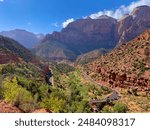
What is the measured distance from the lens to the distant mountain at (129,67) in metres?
96.9

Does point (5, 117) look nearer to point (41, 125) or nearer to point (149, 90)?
point (41, 125)

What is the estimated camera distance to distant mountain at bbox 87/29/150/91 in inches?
3816

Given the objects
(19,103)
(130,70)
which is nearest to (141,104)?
(130,70)

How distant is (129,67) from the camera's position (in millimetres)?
106438

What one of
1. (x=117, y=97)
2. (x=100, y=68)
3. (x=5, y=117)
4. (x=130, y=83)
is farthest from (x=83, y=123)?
(x=100, y=68)

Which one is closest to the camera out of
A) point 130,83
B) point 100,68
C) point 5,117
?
point 5,117

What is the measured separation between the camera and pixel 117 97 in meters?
81.2

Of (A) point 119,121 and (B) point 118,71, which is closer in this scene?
(A) point 119,121

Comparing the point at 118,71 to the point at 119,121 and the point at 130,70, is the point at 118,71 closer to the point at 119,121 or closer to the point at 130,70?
the point at 130,70

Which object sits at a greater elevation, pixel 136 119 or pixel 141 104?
pixel 136 119

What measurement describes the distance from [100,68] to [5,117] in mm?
116674

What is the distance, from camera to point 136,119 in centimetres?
1016

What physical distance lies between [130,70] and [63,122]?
95.4 m

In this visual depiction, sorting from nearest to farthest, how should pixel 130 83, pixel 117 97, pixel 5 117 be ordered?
pixel 5 117 → pixel 117 97 → pixel 130 83
